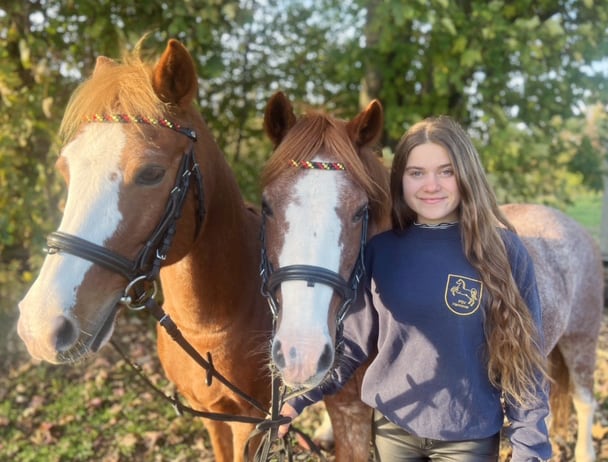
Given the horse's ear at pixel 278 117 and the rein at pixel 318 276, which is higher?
the horse's ear at pixel 278 117

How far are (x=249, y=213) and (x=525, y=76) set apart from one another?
132 inches

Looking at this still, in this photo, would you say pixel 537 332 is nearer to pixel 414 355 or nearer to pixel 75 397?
pixel 414 355

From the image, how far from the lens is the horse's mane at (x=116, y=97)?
5.19ft

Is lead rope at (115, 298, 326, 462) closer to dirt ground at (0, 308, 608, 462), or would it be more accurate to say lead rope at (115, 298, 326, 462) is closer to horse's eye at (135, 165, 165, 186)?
horse's eye at (135, 165, 165, 186)

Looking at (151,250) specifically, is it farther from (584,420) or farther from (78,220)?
(584,420)

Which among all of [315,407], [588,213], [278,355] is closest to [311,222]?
[278,355]

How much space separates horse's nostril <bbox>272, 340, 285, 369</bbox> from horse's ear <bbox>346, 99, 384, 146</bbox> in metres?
0.83

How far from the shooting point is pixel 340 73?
4539 millimetres

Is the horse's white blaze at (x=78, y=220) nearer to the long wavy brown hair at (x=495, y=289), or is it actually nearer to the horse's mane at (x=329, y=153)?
the horse's mane at (x=329, y=153)

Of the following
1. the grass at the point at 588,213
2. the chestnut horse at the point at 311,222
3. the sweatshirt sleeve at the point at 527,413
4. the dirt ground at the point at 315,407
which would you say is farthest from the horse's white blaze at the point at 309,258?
the grass at the point at 588,213

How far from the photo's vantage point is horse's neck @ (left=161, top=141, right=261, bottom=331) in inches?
78.1

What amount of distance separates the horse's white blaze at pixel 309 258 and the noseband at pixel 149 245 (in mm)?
392

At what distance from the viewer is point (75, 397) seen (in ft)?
13.4

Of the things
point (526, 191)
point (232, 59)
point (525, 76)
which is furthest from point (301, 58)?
point (526, 191)
